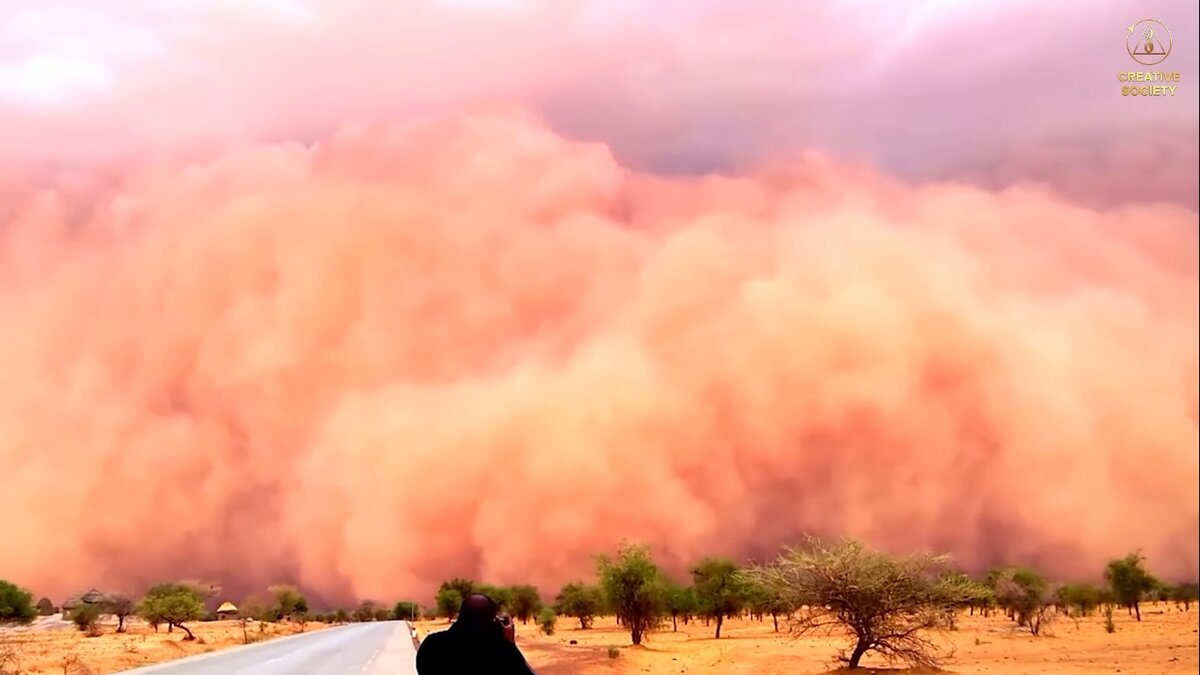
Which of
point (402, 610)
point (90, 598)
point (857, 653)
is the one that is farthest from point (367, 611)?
point (857, 653)

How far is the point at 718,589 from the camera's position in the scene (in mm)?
71875

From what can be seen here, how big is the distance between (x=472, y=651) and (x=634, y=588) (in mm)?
49089

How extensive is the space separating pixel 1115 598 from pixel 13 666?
8328 cm

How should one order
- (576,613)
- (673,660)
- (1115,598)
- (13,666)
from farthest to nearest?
(576,613) < (1115,598) < (673,660) < (13,666)

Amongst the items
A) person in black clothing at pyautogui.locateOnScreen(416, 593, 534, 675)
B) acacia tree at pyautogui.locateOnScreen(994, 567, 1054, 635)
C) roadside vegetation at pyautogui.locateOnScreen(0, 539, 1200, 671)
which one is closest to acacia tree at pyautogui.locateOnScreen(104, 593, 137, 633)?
roadside vegetation at pyautogui.locateOnScreen(0, 539, 1200, 671)

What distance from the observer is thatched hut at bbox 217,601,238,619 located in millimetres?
165125

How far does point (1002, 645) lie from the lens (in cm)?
3959

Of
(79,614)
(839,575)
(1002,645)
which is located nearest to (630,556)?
(1002,645)

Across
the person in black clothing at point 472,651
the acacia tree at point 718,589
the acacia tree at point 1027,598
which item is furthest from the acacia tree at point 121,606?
the person in black clothing at point 472,651

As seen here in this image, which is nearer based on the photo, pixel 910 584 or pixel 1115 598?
pixel 910 584

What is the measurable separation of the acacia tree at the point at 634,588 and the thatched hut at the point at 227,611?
442 ft

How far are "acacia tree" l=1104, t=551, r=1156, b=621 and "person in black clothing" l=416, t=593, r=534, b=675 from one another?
8378cm

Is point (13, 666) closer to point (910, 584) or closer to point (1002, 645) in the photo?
point (910, 584)

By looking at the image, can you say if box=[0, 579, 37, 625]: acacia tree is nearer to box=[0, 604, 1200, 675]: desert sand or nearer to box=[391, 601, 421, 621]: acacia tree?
Answer: box=[0, 604, 1200, 675]: desert sand
